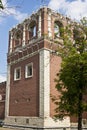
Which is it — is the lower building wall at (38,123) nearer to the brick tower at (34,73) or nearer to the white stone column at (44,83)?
the brick tower at (34,73)

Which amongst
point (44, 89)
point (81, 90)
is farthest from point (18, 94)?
point (81, 90)

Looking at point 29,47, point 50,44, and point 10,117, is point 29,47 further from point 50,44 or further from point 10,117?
point 10,117

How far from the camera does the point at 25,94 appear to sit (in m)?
30.2

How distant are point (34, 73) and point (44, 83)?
7.83 feet

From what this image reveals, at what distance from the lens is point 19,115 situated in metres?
30.4

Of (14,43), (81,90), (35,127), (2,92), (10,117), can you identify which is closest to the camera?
(81,90)

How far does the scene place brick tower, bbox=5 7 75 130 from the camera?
90.2ft

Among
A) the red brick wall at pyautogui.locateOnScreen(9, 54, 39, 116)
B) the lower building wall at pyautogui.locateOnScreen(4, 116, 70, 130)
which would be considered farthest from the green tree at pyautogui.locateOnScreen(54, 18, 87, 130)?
the red brick wall at pyautogui.locateOnScreen(9, 54, 39, 116)

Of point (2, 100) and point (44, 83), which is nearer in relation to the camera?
point (44, 83)

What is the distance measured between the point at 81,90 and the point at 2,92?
79.7 feet

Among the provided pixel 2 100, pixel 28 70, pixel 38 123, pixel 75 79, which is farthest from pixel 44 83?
pixel 2 100

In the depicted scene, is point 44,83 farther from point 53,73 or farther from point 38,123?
point 38,123

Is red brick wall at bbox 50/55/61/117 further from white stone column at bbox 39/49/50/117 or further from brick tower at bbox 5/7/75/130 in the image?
white stone column at bbox 39/49/50/117

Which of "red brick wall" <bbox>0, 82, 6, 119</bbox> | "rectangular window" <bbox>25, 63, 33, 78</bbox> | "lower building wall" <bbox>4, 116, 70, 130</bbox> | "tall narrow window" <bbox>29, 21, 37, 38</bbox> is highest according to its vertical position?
"tall narrow window" <bbox>29, 21, 37, 38</bbox>
